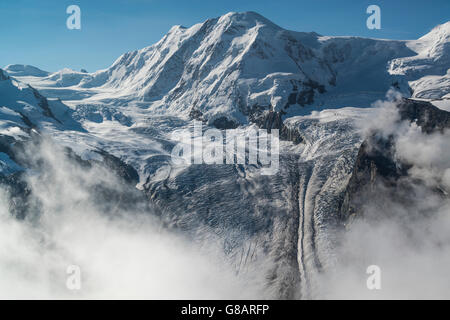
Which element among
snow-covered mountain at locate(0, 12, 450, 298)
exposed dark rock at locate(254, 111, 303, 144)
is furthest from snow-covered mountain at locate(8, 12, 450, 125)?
exposed dark rock at locate(254, 111, 303, 144)

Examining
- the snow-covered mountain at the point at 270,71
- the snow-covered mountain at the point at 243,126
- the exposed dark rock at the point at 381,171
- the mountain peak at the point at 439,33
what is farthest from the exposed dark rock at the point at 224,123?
the mountain peak at the point at 439,33

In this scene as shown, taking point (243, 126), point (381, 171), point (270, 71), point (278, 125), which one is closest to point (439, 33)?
point (270, 71)

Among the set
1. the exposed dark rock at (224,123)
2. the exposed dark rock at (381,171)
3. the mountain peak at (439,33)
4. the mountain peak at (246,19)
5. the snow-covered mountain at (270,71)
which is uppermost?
the mountain peak at (246,19)

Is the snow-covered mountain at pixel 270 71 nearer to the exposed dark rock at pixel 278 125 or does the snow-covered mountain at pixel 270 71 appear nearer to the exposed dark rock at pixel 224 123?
the exposed dark rock at pixel 224 123

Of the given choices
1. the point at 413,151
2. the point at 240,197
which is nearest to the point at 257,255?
the point at 240,197

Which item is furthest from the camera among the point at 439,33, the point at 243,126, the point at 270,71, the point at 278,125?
the point at 439,33

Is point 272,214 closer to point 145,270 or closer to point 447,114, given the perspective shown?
point 145,270

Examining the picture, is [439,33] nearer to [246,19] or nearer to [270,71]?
[270,71]

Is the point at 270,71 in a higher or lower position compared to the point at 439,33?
lower

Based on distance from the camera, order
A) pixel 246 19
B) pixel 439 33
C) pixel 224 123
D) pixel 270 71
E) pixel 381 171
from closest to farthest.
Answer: pixel 381 171
pixel 224 123
pixel 270 71
pixel 439 33
pixel 246 19

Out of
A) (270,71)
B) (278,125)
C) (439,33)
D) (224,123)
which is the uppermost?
(439,33)

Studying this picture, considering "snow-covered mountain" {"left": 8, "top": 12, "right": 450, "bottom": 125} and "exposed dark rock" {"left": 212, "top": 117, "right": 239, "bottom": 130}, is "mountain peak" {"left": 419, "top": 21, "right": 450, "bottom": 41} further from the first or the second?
"exposed dark rock" {"left": 212, "top": 117, "right": 239, "bottom": 130}
